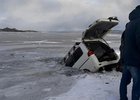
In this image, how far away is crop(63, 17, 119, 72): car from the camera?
13.4 m

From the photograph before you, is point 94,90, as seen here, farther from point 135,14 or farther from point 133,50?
point 135,14

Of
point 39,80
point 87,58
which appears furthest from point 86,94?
point 87,58

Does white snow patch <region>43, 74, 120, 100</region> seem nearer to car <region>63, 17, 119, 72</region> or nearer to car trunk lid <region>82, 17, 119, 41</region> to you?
car <region>63, 17, 119, 72</region>

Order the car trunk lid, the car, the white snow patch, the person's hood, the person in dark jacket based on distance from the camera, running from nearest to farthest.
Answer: the person in dark jacket < the person's hood < the white snow patch < the car < the car trunk lid

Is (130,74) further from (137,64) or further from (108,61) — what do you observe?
(108,61)

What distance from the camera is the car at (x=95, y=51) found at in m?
13.4

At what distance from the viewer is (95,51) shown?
14.3 m

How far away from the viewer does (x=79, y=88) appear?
998 cm

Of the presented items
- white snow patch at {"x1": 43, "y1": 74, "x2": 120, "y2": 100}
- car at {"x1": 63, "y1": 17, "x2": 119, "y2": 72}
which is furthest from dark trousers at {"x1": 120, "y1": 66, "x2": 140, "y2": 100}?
car at {"x1": 63, "y1": 17, "x2": 119, "y2": 72}

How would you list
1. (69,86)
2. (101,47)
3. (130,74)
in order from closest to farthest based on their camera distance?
(130,74) → (69,86) → (101,47)

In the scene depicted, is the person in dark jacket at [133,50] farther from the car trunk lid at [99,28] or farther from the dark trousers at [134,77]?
the car trunk lid at [99,28]

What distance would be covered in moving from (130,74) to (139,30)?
3.36 ft

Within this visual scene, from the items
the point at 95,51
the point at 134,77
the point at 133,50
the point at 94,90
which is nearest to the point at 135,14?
the point at 133,50

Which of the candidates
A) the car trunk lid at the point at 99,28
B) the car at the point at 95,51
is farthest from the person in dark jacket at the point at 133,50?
the car trunk lid at the point at 99,28
